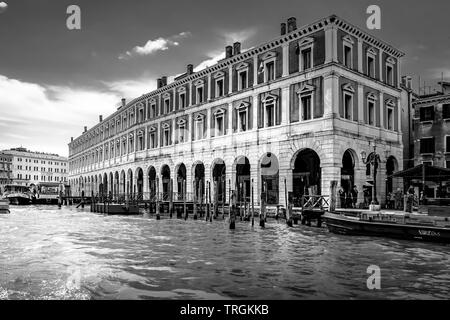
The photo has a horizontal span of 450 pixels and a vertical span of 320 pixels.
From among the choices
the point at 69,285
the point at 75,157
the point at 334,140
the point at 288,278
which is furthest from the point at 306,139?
the point at 75,157

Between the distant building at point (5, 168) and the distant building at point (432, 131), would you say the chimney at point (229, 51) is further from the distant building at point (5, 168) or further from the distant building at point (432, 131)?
the distant building at point (5, 168)

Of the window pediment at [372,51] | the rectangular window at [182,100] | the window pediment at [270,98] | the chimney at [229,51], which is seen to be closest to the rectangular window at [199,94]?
the rectangular window at [182,100]

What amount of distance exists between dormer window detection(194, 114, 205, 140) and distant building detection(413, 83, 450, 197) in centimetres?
1655

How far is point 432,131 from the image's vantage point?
97.1 feet

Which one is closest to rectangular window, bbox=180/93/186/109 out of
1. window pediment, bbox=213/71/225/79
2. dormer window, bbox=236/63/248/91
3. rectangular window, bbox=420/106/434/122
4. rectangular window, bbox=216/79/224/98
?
window pediment, bbox=213/71/225/79

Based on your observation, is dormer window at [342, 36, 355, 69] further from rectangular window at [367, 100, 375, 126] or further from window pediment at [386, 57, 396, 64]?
window pediment at [386, 57, 396, 64]

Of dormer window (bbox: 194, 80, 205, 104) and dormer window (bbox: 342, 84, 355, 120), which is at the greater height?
dormer window (bbox: 194, 80, 205, 104)

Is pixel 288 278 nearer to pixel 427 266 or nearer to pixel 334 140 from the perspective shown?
pixel 427 266

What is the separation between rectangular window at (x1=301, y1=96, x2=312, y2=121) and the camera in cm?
2416

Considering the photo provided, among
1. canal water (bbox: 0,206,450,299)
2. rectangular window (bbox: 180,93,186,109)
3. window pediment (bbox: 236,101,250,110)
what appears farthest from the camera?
rectangular window (bbox: 180,93,186,109)

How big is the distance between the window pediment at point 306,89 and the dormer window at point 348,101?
1.87 metres

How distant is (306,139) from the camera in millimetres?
23906

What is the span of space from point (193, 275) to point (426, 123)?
88.6 feet

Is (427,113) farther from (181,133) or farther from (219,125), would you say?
(181,133)
